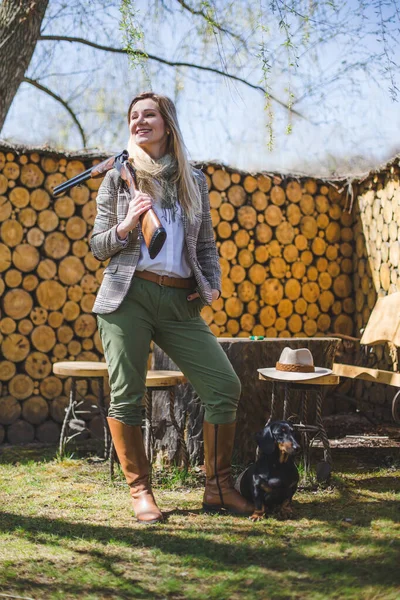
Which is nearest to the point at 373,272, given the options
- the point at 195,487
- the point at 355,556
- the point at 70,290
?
the point at 70,290

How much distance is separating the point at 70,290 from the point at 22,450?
1250 millimetres

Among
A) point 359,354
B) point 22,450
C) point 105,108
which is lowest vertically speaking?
point 22,450

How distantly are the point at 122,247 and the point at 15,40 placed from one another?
1.21m

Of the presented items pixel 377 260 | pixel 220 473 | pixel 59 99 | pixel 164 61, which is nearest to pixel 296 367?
pixel 220 473

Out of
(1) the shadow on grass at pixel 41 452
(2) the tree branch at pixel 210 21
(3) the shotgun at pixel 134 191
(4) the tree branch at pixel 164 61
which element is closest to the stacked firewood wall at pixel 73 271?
(1) the shadow on grass at pixel 41 452

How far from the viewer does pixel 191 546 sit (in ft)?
8.28

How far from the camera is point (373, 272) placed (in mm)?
5812

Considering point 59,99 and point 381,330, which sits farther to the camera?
point 59,99

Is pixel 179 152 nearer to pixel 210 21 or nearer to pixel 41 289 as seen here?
pixel 210 21

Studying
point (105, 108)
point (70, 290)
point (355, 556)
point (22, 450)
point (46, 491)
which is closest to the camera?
point (355, 556)

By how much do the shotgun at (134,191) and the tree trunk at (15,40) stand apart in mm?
527

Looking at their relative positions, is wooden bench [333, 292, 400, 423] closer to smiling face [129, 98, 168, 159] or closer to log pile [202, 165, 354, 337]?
log pile [202, 165, 354, 337]

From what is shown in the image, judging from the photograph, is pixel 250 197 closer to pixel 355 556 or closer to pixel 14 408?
pixel 14 408

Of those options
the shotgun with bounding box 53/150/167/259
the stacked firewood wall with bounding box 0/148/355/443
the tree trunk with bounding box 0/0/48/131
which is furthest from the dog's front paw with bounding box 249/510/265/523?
the tree trunk with bounding box 0/0/48/131
